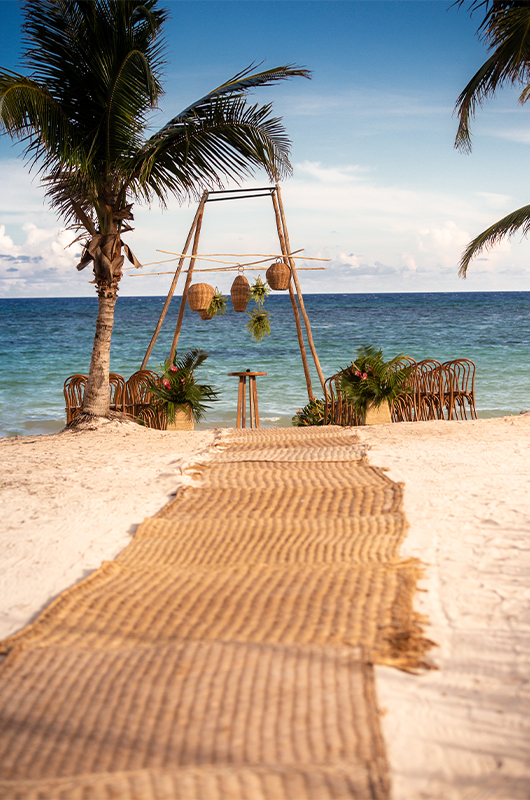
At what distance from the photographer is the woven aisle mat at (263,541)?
293 cm

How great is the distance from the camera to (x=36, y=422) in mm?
12258

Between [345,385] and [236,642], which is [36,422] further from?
[236,642]

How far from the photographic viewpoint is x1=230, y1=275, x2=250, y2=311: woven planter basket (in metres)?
8.26

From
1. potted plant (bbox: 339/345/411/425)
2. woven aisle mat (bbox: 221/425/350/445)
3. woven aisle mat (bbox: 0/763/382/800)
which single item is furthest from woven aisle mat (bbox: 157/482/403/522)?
potted plant (bbox: 339/345/411/425)

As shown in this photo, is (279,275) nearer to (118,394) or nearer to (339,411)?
(339,411)

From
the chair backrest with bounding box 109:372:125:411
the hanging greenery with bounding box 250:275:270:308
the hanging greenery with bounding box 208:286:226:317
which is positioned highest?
the hanging greenery with bounding box 250:275:270:308

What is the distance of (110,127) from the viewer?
6426mm

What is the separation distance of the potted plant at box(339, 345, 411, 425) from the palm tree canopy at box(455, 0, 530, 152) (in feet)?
12.3

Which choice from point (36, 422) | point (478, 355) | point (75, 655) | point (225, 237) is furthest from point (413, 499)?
Result: point (225, 237)

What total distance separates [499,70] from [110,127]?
4865mm

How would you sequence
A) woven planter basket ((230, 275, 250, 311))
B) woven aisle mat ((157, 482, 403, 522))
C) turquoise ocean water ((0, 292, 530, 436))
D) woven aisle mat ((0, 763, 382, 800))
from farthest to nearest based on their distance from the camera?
turquoise ocean water ((0, 292, 530, 436))
woven planter basket ((230, 275, 250, 311))
woven aisle mat ((157, 482, 403, 522))
woven aisle mat ((0, 763, 382, 800))

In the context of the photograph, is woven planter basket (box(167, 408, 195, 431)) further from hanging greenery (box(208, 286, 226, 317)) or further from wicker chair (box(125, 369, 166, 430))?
hanging greenery (box(208, 286, 226, 317))

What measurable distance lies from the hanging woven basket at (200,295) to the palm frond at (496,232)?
3.99 meters

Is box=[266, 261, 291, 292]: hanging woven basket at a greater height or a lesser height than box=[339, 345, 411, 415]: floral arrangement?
greater
